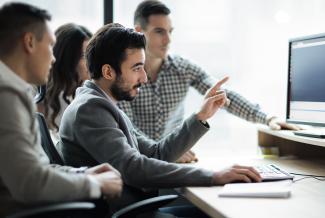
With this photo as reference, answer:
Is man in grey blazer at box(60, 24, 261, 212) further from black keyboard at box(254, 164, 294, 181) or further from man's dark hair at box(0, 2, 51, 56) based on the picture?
man's dark hair at box(0, 2, 51, 56)

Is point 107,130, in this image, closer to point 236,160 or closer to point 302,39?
point 236,160

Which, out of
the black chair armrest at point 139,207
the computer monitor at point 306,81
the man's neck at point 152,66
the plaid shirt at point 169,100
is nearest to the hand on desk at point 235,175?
the black chair armrest at point 139,207

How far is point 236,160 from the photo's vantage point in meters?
2.36

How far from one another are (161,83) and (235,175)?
1.10 m

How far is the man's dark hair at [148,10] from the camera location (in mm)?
2693

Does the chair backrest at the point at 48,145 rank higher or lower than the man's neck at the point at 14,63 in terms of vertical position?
lower

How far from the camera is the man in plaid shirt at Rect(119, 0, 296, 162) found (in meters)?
2.66

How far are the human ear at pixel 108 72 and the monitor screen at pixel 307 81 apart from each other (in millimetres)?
914

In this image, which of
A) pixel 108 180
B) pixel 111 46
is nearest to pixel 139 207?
pixel 108 180

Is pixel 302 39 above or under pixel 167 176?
above

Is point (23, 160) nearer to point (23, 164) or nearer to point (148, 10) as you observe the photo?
point (23, 164)

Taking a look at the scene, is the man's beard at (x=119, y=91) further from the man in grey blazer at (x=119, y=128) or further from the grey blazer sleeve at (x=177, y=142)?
the grey blazer sleeve at (x=177, y=142)

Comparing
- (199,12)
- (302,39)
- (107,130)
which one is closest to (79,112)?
(107,130)

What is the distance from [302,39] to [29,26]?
134 centimetres
